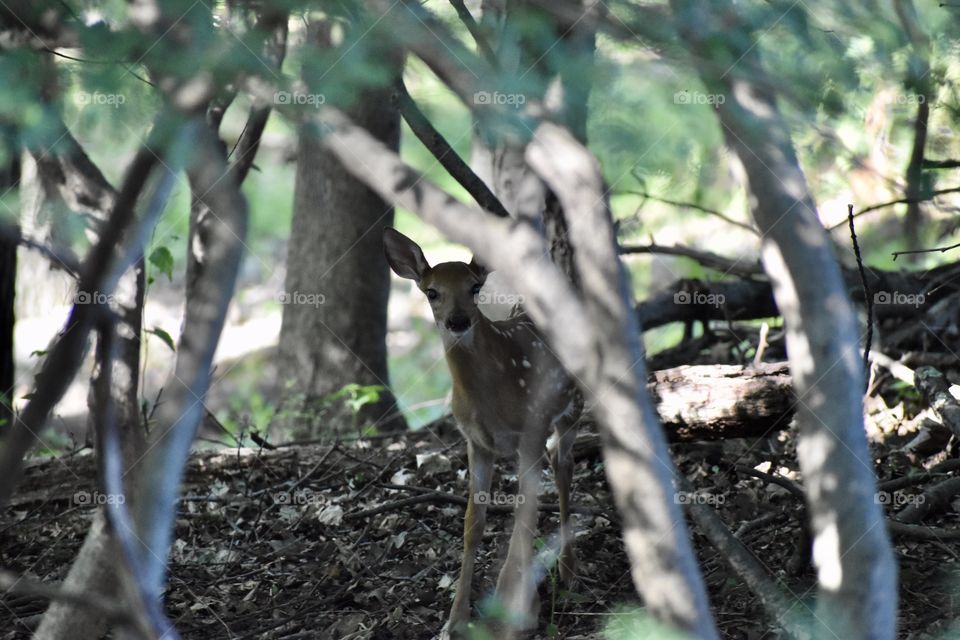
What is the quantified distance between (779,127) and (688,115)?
3.03 feet

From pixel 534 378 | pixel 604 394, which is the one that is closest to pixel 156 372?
pixel 534 378

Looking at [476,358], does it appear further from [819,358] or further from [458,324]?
[819,358]

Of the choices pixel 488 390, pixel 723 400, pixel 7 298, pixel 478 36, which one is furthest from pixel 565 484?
pixel 7 298

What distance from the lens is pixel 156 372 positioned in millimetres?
16172

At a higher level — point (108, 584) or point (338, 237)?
point (338, 237)

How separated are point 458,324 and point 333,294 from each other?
3.45 m

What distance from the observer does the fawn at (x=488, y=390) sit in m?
5.66

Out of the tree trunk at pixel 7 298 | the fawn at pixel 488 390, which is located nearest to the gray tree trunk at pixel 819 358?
the fawn at pixel 488 390

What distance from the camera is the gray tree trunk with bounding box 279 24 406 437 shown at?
29.3 feet

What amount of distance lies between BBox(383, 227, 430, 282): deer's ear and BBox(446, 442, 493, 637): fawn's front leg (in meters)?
1.10

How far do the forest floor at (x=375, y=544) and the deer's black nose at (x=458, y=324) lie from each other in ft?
3.24

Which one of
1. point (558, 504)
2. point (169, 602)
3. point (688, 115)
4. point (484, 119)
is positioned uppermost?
point (688, 115)

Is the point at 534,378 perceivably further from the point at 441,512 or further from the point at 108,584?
the point at 108,584

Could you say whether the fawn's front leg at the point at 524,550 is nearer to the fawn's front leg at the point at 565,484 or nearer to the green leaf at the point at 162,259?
the fawn's front leg at the point at 565,484
